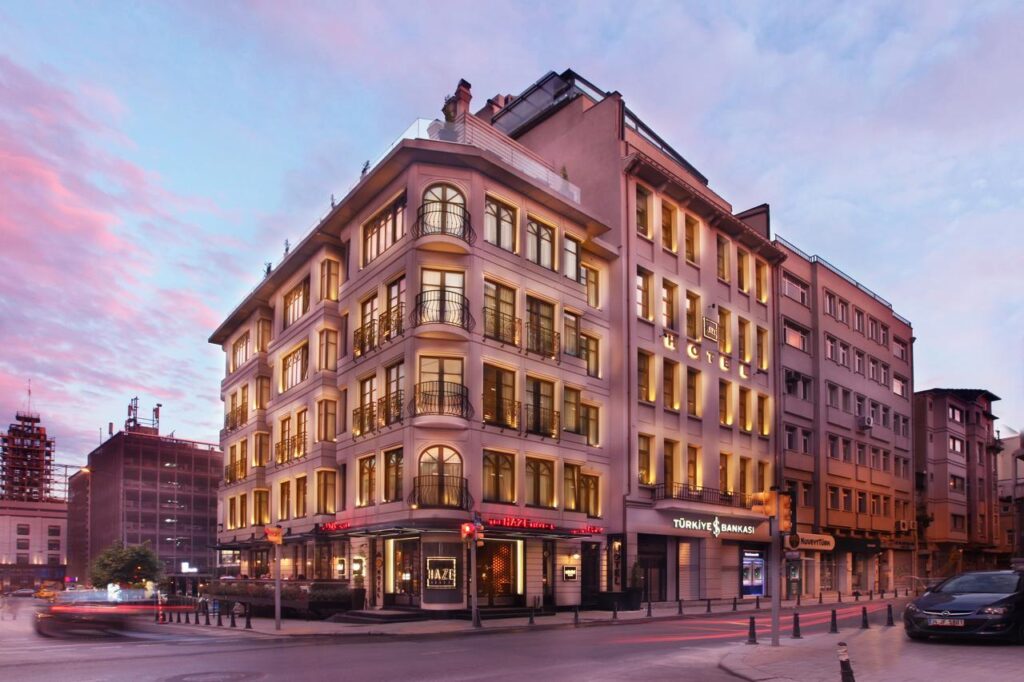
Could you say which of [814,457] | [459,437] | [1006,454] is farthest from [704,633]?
[1006,454]

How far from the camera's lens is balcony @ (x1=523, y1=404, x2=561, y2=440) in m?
38.0

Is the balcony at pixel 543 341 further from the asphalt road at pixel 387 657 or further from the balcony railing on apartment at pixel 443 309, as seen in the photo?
the asphalt road at pixel 387 657

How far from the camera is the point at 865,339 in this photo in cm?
6819

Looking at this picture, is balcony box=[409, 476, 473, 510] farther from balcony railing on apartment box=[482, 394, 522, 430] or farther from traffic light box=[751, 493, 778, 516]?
traffic light box=[751, 493, 778, 516]

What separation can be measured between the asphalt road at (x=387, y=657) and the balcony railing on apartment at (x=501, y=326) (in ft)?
40.9

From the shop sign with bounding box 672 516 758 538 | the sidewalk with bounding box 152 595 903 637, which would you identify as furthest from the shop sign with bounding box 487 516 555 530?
the shop sign with bounding box 672 516 758 538

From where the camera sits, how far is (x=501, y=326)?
37281 millimetres

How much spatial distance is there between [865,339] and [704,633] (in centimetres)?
4748

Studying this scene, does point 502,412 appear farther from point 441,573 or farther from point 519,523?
point 441,573

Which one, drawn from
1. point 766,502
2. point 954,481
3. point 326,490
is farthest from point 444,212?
point 954,481

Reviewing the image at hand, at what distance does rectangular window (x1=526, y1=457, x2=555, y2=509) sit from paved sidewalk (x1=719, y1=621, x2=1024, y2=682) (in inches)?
692

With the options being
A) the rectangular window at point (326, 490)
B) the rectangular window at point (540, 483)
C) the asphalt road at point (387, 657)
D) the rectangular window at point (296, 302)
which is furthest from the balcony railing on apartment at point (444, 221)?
the asphalt road at point (387, 657)

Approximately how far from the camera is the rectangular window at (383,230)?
37594mm

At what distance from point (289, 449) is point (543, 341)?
16.7 metres
